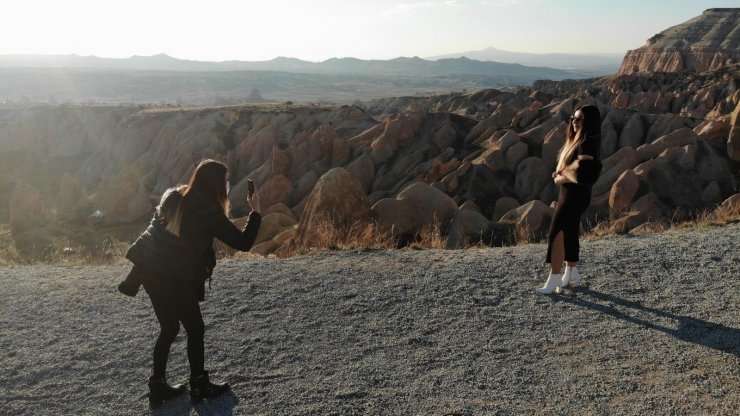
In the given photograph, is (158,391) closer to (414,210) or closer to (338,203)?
(338,203)

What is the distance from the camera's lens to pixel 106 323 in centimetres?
671

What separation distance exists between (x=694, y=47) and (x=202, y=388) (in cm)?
12435

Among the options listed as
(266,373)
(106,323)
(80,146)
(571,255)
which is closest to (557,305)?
(571,255)

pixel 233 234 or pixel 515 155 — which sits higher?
pixel 233 234

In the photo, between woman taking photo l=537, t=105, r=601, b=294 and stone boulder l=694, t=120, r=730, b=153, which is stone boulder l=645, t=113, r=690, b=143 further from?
woman taking photo l=537, t=105, r=601, b=294

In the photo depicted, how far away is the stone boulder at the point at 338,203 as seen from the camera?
15484mm

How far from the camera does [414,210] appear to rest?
17.9m

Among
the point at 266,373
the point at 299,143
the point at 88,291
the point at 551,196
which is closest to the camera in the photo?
the point at 266,373

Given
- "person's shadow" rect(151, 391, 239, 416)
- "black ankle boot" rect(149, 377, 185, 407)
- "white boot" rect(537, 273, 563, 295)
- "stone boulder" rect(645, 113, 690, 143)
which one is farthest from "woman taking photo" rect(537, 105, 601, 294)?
"stone boulder" rect(645, 113, 690, 143)

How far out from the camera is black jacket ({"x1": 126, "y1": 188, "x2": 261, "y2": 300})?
4645mm

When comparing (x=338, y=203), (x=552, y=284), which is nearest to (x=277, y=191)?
(x=338, y=203)

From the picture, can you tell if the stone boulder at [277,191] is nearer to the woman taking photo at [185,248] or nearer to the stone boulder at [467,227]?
the stone boulder at [467,227]

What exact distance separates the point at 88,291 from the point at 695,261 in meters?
8.48

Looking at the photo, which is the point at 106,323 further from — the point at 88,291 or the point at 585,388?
the point at 585,388
